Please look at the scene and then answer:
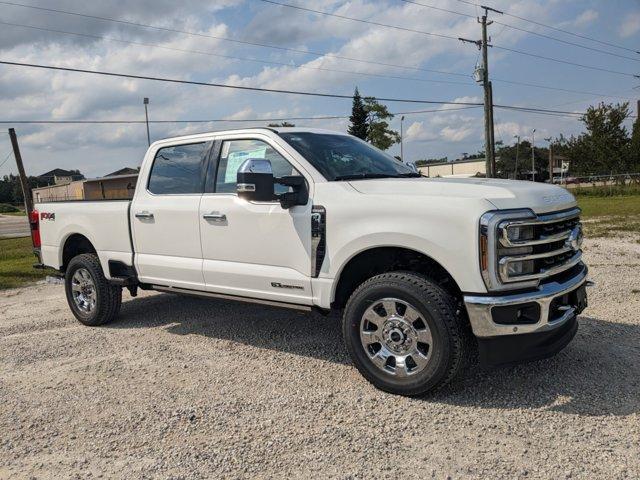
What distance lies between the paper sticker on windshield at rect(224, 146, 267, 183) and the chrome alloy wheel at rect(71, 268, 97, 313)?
231 cm

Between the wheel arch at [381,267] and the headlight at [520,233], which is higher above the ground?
the headlight at [520,233]

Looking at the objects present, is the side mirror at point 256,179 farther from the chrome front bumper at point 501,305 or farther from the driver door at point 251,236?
the chrome front bumper at point 501,305

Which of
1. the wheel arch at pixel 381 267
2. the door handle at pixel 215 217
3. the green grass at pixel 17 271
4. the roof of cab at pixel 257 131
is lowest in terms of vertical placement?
the green grass at pixel 17 271

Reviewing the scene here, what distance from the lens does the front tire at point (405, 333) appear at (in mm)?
3588

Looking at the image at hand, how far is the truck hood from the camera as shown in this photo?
353 centimetres

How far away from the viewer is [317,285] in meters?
4.20

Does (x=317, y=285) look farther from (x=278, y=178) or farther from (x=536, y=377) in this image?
(x=536, y=377)

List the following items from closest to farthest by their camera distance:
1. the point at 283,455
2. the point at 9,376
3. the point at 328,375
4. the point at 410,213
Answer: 1. the point at 283,455
2. the point at 410,213
3. the point at 328,375
4. the point at 9,376

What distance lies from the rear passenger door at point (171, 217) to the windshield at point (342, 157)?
1004 millimetres

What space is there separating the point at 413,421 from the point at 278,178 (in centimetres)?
202

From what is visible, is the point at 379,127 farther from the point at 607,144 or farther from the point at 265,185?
the point at 265,185

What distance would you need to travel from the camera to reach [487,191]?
3619 millimetres

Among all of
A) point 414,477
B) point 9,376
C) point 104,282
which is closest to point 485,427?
point 414,477

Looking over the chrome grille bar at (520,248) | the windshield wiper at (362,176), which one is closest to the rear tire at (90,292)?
the windshield wiper at (362,176)
